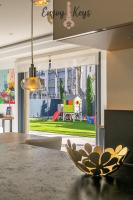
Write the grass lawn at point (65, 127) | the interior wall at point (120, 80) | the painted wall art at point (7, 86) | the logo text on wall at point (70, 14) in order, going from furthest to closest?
the painted wall art at point (7, 86), the grass lawn at point (65, 127), the interior wall at point (120, 80), the logo text on wall at point (70, 14)

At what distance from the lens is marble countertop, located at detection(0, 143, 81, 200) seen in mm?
1038

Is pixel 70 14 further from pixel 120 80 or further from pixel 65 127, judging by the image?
pixel 65 127

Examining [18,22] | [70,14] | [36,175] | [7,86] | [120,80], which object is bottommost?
[36,175]

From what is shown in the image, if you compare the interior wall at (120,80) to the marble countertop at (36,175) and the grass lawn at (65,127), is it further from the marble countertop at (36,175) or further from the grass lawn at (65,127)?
the grass lawn at (65,127)

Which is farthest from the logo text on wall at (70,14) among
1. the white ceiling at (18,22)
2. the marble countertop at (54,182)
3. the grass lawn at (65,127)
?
the grass lawn at (65,127)

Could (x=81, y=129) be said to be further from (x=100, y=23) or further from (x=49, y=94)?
(x=100, y=23)

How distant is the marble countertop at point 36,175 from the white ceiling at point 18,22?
2.65m

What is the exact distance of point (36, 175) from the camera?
132 centimetres

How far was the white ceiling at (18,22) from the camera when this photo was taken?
406 centimetres

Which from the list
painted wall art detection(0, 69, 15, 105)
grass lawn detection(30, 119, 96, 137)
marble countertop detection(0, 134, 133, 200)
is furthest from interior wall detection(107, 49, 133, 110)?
painted wall art detection(0, 69, 15, 105)

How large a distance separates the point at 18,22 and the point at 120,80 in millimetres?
→ 3701

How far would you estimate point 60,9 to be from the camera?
1.32 meters

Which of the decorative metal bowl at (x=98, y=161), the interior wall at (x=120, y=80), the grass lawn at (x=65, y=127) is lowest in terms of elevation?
the grass lawn at (x=65, y=127)

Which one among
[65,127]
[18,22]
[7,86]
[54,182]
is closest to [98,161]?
[54,182]
